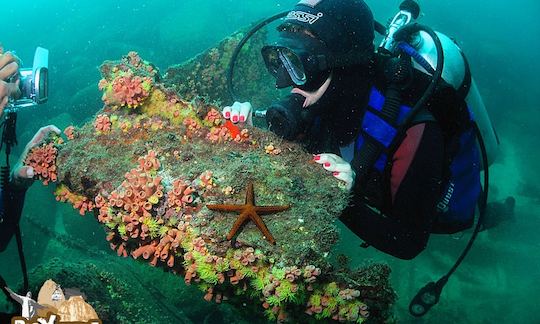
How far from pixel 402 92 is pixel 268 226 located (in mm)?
1842

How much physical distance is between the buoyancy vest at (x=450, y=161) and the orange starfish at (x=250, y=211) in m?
1.32

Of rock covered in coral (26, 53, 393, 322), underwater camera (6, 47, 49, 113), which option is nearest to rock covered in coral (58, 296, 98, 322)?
rock covered in coral (26, 53, 393, 322)

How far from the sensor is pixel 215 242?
2.26 meters

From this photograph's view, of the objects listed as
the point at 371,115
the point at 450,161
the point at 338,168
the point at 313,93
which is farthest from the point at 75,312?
the point at 450,161

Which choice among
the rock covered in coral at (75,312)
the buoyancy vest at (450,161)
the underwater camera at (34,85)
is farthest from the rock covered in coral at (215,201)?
the buoyancy vest at (450,161)

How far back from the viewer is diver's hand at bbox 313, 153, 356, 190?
9.25ft

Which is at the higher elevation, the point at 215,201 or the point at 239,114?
the point at 239,114

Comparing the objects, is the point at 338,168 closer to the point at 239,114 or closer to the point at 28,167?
the point at 239,114

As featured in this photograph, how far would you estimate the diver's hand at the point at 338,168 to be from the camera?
9.25 feet

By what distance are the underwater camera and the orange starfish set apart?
2241mm

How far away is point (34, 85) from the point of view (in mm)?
3246

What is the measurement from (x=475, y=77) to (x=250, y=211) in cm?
2054

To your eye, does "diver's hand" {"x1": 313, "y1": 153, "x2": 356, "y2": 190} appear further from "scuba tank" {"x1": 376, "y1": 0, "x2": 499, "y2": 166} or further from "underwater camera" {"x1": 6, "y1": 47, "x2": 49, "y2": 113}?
"underwater camera" {"x1": 6, "y1": 47, "x2": 49, "y2": 113}

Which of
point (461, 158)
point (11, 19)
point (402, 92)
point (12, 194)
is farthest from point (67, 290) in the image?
point (11, 19)
